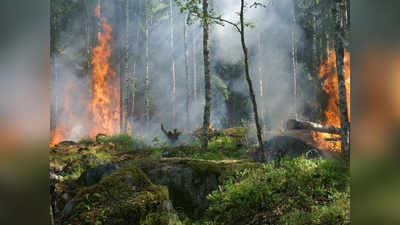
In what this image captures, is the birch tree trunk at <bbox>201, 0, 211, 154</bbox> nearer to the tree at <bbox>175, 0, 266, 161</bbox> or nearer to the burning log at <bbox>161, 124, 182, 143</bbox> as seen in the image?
the tree at <bbox>175, 0, 266, 161</bbox>

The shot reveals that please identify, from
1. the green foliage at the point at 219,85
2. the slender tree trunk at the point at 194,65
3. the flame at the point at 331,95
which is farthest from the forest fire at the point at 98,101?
the flame at the point at 331,95

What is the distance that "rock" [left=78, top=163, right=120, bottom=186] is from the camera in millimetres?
3600

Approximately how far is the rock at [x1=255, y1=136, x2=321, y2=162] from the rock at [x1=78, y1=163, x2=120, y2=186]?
83.1 inches

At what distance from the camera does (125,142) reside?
146 inches

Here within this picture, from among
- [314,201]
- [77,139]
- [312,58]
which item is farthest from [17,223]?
[312,58]

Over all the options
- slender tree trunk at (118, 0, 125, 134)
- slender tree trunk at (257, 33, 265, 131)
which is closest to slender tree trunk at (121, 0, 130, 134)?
slender tree trunk at (118, 0, 125, 134)

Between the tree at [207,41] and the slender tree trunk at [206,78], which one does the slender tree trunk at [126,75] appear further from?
the slender tree trunk at [206,78]

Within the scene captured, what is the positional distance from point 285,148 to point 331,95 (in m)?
0.92

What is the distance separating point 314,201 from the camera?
332 cm

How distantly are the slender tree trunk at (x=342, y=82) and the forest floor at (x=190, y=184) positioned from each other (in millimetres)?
259

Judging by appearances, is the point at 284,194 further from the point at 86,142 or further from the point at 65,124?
the point at 65,124

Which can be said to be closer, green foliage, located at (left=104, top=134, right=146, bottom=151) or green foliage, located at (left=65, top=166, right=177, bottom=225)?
green foliage, located at (left=65, top=166, right=177, bottom=225)

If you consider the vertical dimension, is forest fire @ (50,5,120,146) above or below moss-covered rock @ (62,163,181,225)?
above

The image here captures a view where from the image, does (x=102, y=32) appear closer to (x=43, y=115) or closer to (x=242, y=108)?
(x=43, y=115)
